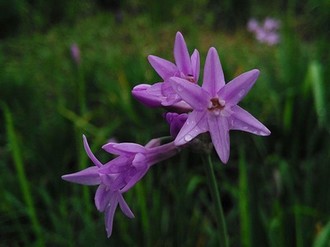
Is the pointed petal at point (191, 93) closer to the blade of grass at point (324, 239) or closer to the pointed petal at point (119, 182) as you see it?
the pointed petal at point (119, 182)

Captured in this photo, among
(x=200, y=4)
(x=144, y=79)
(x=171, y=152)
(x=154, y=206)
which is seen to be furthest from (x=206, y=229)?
(x=200, y=4)

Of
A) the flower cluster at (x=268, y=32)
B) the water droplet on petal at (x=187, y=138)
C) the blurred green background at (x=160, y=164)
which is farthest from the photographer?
the flower cluster at (x=268, y=32)

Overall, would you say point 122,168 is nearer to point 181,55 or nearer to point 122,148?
point 122,148

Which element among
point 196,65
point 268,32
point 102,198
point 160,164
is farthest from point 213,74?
point 268,32

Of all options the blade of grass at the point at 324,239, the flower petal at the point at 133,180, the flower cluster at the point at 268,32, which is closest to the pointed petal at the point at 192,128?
the flower petal at the point at 133,180

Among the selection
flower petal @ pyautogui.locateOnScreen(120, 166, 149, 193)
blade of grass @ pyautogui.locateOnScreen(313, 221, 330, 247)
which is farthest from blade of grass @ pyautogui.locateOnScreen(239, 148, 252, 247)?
flower petal @ pyautogui.locateOnScreen(120, 166, 149, 193)
